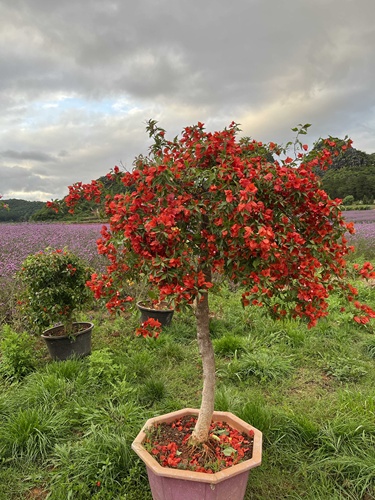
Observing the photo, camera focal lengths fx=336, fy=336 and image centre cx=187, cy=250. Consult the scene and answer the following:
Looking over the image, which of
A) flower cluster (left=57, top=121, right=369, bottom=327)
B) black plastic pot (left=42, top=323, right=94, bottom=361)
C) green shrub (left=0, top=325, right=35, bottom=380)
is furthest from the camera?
black plastic pot (left=42, top=323, right=94, bottom=361)

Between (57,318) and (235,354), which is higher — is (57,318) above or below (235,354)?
above

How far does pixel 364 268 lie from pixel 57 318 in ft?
11.2

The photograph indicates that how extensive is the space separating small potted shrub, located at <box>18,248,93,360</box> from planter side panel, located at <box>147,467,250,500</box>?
7.68 ft

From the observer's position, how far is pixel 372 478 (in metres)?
2.28

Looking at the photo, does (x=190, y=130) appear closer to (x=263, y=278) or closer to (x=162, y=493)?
(x=263, y=278)

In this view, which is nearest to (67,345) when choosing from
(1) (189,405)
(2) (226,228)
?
(1) (189,405)

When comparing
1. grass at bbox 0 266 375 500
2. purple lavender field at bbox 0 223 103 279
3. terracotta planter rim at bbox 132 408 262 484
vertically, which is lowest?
grass at bbox 0 266 375 500

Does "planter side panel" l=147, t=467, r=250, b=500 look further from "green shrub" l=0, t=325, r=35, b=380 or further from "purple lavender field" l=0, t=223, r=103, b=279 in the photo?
"purple lavender field" l=0, t=223, r=103, b=279

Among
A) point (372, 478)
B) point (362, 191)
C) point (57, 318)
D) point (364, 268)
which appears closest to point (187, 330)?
point (57, 318)

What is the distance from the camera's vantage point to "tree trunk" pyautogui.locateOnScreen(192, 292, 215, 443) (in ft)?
7.07

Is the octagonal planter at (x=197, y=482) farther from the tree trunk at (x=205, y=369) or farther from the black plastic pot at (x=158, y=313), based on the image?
the black plastic pot at (x=158, y=313)

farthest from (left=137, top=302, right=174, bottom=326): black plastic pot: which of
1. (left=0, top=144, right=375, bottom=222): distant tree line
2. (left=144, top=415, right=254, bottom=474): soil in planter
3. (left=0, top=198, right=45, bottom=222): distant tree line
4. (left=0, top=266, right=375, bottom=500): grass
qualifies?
(left=0, top=198, right=45, bottom=222): distant tree line

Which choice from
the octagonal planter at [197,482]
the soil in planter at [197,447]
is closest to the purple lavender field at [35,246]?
the soil in planter at [197,447]

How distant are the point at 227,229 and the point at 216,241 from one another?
0.19 meters
